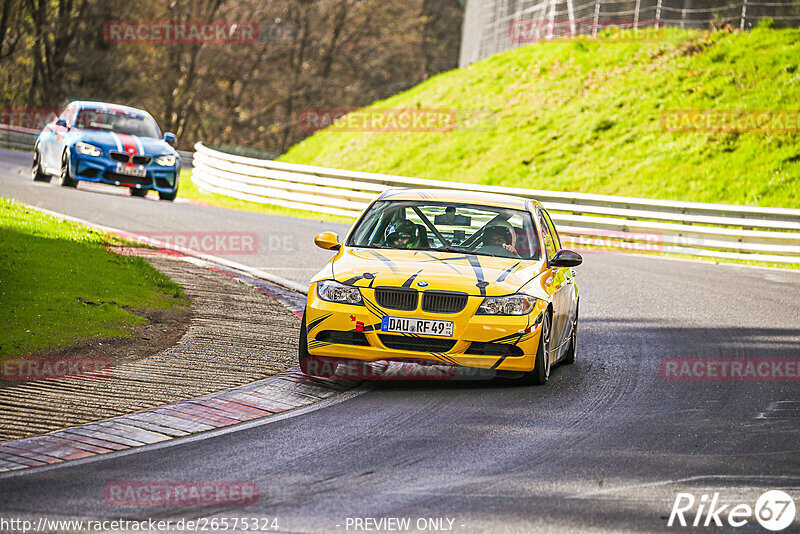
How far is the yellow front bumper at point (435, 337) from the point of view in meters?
8.74

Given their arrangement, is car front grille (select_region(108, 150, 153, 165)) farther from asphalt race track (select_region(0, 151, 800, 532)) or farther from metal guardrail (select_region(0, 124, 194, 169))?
metal guardrail (select_region(0, 124, 194, 169))

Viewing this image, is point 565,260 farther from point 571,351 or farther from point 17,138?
point 17,138

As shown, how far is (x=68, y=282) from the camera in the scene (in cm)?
1172

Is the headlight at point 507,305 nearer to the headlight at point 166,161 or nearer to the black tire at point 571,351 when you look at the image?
the black tire at point 571,351

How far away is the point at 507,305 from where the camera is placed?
8.88 m

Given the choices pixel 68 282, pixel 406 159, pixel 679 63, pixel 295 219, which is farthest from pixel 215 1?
pixel 68 282

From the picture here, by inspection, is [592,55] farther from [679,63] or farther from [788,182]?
[788,182]

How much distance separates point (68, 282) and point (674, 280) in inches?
397

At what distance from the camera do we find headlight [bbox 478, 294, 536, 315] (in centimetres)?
882

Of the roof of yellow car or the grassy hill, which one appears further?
the grassy hill


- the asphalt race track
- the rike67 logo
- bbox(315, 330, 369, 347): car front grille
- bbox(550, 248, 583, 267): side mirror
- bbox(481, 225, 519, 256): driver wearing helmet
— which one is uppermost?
bbox(481, 225, 519, 256): driver wearing helmet

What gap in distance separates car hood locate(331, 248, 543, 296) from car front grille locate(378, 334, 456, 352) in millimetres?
396

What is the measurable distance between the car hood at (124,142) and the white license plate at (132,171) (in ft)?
1.04

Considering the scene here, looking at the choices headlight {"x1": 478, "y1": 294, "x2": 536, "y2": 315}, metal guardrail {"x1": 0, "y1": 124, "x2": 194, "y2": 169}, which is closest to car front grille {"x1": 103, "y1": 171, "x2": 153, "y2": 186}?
headlight {"x1": 478, "y1": 294, "x2": 536, "y2": 315}
